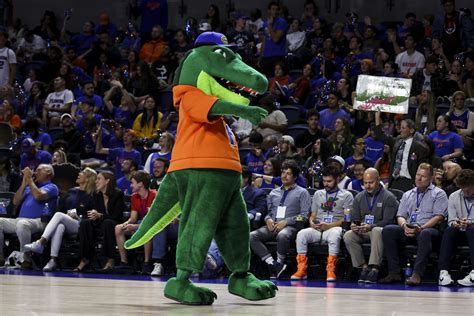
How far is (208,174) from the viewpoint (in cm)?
626

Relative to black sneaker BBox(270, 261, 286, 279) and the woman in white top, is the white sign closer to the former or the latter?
black sneaker BBox(270, 261, 286, 279)

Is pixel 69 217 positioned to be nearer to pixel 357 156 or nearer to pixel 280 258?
pixel 280 258

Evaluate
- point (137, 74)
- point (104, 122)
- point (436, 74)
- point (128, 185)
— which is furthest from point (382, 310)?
point (137, 74)

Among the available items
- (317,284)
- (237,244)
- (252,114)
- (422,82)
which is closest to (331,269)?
(317,284)

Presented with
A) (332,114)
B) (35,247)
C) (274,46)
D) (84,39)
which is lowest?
(35,247)

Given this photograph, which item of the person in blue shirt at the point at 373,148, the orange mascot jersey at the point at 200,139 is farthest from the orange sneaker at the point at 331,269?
the orange mascot jersey at the point at 200,139

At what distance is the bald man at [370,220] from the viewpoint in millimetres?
10281

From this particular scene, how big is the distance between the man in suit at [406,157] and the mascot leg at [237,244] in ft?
16.7

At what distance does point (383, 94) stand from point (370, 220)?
2331mm

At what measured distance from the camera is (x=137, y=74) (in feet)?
51.7

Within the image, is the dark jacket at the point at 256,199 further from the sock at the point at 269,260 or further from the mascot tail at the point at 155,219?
the mascot tail at the point at 155,219

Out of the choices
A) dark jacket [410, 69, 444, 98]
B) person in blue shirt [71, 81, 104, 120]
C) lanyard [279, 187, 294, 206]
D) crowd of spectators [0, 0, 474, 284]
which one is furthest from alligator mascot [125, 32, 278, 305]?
person in blue shirt [71, 81, 104, 120]

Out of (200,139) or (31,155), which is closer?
(200,139)

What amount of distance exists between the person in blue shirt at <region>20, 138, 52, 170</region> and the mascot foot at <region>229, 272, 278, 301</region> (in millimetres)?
7248
